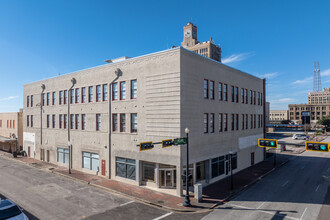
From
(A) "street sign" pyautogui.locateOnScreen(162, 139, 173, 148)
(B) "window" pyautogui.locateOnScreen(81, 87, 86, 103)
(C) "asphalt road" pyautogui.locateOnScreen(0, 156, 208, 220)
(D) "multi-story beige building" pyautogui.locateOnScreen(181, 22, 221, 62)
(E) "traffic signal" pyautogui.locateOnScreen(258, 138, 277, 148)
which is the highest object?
(D) "multi-story beige building" pyautogui.locateOnScreen(181, 22, 221, 62)

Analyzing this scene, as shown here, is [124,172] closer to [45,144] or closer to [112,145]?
[112,145]

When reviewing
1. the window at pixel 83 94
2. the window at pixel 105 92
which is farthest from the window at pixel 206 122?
the window at pixel 83 94

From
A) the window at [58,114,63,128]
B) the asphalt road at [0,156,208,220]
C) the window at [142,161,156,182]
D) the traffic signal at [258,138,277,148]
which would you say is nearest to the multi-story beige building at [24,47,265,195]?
the window at [58,114,63,128]

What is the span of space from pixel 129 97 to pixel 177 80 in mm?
6485

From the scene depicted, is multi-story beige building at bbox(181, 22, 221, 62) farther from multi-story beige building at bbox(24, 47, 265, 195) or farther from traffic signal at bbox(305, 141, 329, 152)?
traffic signal at bbox(305, 141, 329, 152)

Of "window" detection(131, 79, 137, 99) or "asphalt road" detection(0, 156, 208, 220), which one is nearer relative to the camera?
"asphalt road" detection(0, 156, 208, 220)

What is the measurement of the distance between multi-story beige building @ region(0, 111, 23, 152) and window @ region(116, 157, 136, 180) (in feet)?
92.5

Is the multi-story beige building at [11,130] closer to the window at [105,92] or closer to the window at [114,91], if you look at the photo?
the window at [105,92]

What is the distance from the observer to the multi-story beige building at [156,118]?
2066cm

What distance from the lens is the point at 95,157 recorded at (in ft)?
89.8

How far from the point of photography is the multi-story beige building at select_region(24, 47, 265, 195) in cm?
2066

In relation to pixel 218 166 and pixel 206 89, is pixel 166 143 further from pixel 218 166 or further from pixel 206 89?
pixel 218 166

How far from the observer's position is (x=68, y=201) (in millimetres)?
18609

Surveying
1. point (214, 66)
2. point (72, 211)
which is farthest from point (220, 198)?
point (214, 66)
